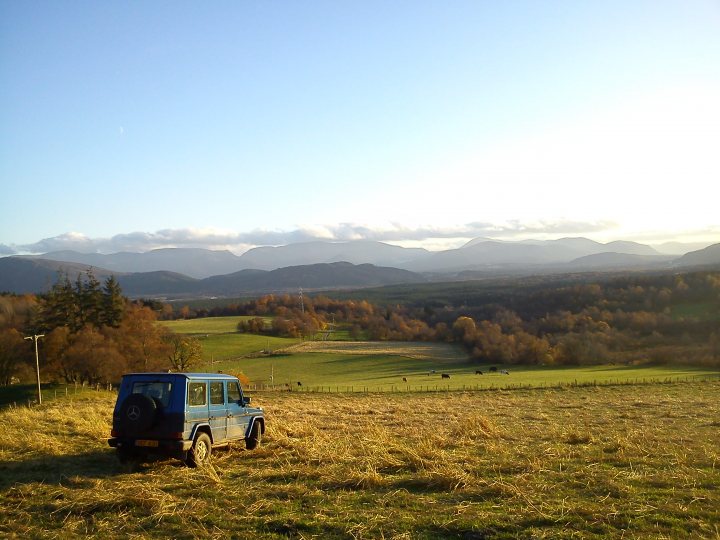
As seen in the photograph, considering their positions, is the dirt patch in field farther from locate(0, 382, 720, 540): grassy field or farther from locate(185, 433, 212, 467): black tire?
locate(185, 433, 212, 467): black tire

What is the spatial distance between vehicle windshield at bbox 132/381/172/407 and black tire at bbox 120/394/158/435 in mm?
248

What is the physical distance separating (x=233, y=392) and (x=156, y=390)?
2.45 meters

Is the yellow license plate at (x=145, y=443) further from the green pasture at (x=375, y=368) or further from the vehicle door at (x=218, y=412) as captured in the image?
the green pasture at (x=375, y=368)

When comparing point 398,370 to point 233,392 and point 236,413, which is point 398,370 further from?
point 236,413

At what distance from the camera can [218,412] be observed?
40.2 feet

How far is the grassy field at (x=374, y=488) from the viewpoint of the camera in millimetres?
7062

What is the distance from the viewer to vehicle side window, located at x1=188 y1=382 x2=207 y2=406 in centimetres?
1133

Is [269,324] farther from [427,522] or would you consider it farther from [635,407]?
[427,522]

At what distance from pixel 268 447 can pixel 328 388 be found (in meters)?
35.4

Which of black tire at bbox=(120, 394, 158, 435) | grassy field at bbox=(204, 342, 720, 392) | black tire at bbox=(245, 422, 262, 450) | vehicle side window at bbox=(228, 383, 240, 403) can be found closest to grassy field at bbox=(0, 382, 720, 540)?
black tire at bbox=(245, 422, 262, 450)

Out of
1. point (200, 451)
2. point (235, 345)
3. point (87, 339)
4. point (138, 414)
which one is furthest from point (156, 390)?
point (235, 345)

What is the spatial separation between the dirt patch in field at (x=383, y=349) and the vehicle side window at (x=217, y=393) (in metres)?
68.0

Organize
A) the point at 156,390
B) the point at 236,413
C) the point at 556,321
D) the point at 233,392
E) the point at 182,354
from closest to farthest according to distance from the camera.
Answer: the point at 156,390 → the point at 236,413 → the point at 233,392 → the point at 182,354 → the point at 556,321

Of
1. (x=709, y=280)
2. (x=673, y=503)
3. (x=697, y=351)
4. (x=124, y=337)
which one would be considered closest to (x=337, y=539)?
(x=673, y=503)
